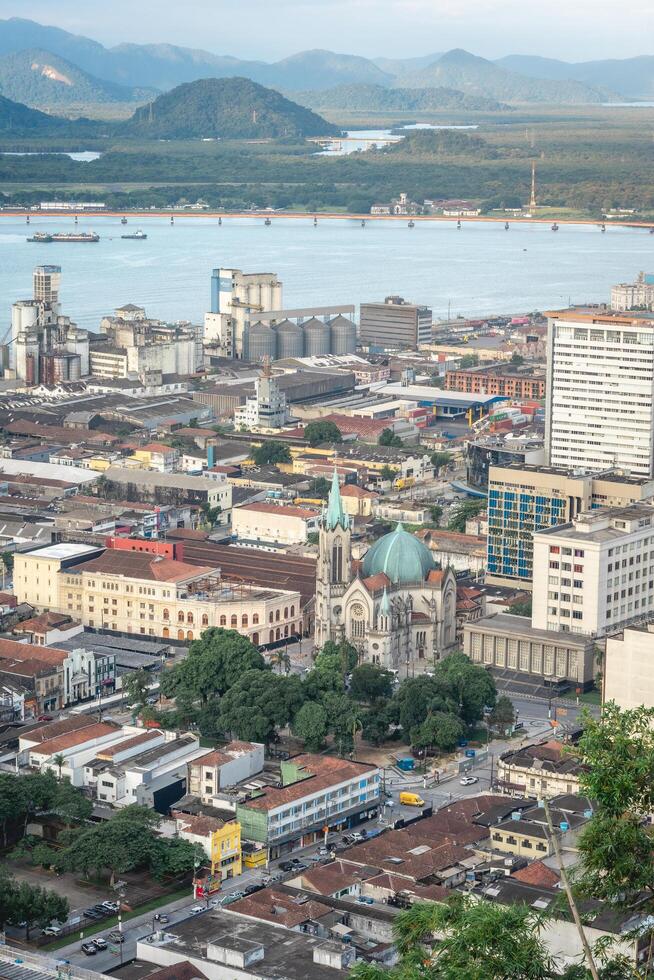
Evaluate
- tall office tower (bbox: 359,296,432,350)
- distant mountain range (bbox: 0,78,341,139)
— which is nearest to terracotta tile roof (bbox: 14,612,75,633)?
tall office tower (bbox: 359,296,432,350)

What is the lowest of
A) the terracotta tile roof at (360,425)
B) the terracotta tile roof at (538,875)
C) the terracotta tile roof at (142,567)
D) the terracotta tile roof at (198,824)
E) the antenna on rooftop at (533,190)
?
the terracotta tile roof at (198,824)

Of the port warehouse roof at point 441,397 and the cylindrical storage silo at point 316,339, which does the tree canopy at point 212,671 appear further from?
the cylindrical storage silo at point 316,339

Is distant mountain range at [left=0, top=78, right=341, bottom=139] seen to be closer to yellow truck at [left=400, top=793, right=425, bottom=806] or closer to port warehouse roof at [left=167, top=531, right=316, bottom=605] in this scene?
port warehouse roof at [left=167, top=531, right=316, bottom=605]

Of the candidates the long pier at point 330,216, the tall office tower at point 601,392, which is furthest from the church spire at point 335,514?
the long pier at point 330,216

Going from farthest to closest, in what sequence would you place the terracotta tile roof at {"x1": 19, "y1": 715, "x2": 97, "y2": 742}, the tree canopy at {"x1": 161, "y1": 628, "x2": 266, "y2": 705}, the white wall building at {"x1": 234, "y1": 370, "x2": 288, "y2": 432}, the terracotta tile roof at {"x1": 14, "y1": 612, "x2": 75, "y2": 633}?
the white wall building at {"x1": 234, "y1": 370, "x2": 288, "y2": 432}, the terracotta tile roof at {"x1": 14, "y1": 612, "x2": 75, "y2": 633}, the tree canopy at {"x1": 161, "y1": 628, "x2": 266, "y2": 705}, the terracotta tile roof at {"x1": 19, "y1": 715, "x2": 97, "y2": 742}

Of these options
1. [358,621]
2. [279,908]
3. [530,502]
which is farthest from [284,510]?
[279,908]

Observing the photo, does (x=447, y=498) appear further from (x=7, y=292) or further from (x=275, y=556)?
(x=7, y=292)
